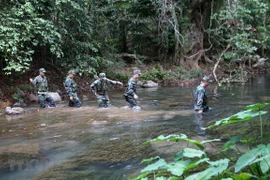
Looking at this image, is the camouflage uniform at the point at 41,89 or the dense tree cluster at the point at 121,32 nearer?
the camouflage uniform at the point at 41,89

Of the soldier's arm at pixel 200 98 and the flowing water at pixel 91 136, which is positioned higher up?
the soldier's arm at pixel 200 98

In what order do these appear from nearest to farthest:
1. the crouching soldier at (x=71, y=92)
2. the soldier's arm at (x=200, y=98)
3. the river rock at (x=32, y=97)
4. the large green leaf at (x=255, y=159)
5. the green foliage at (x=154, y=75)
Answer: the large green leaf at (x=255, y=159), the soldier's arm at (x=200, y=98), the crouching soldier at (x=71, y=92), the river rock at (x=32, y=97), the green foliage at (x=154, y=75)

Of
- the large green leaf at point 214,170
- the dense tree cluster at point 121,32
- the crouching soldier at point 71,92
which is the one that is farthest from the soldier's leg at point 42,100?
the large green leaf at point 214,170

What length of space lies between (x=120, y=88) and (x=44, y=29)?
6.90m

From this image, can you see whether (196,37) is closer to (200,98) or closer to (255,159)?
(200,98)

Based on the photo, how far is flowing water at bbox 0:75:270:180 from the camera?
5145 mm

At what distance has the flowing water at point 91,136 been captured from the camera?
514 centimetres

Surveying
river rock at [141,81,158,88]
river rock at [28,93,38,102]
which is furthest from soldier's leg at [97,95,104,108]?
river rock at [141,81,158,88]

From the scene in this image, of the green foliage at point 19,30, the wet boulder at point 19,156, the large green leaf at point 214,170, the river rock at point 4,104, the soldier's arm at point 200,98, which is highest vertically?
the green foliage at point 19,30

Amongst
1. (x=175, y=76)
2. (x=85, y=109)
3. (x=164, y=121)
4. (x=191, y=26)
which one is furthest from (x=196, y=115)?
(x=191, y=26)

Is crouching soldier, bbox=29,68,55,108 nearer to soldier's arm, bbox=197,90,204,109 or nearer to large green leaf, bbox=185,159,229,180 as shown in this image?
soldier's arm, bbox=197,90,204,109

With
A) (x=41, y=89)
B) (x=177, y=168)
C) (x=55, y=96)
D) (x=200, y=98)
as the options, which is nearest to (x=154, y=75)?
(x=55, y=96)

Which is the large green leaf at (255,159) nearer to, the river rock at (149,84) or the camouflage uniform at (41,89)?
the camouflage uniform at (41,89)

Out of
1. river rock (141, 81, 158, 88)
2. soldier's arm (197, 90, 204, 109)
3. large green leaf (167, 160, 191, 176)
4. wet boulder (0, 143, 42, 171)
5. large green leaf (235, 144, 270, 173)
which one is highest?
large green leaf (235, 144, 270, 173)
